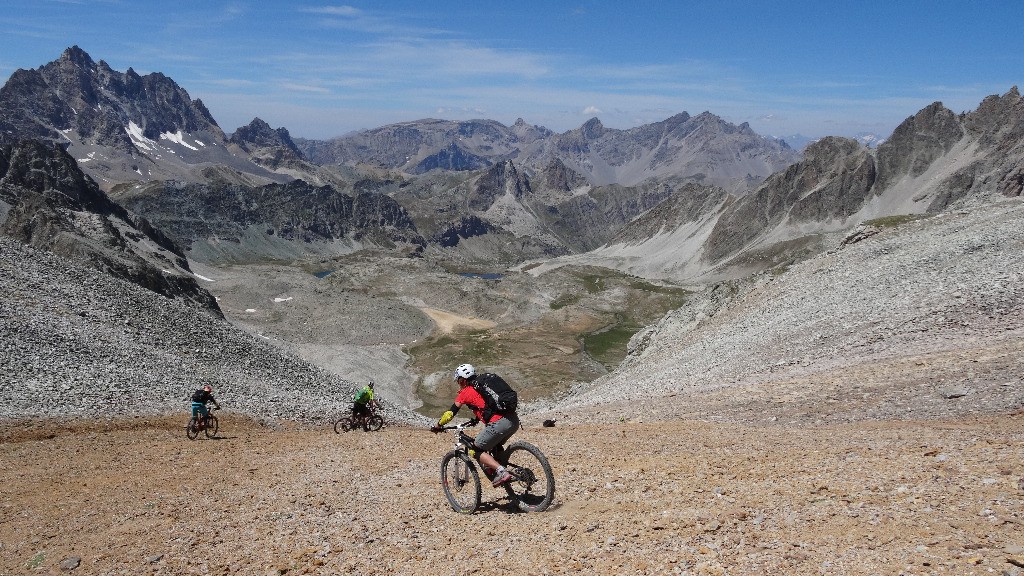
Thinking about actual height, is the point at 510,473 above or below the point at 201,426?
above

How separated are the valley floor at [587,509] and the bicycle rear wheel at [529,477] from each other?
35 centimetres

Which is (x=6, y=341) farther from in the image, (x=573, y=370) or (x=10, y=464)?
(x=573, y=370)

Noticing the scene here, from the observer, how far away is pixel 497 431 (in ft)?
46.7

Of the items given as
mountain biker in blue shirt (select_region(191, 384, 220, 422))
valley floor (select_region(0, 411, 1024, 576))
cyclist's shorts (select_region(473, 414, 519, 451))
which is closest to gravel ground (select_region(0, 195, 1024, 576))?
valley floor (select_region(0, 411, 1024, 576))

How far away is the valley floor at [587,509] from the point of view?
10227 mm

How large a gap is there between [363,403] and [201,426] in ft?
25.1

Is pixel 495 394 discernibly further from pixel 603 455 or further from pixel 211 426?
pixel 211 426

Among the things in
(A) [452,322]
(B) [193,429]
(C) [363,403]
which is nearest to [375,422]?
(C) [363,403]

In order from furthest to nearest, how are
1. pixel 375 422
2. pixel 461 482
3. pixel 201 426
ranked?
pixel 375 422 < pixel 201 426 < pixel 461 482

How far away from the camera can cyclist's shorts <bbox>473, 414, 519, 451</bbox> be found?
1421cm

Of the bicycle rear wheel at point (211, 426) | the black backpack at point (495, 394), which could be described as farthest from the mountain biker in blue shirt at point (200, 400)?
the black backpack at point (495, 394)

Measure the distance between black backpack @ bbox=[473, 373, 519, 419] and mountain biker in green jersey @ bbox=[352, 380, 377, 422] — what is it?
19.0 metres

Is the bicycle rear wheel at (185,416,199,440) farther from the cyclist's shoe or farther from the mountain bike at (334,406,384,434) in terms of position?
the cyclist's shoe

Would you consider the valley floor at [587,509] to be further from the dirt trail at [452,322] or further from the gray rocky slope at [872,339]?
the dirt trail at [452,322]
